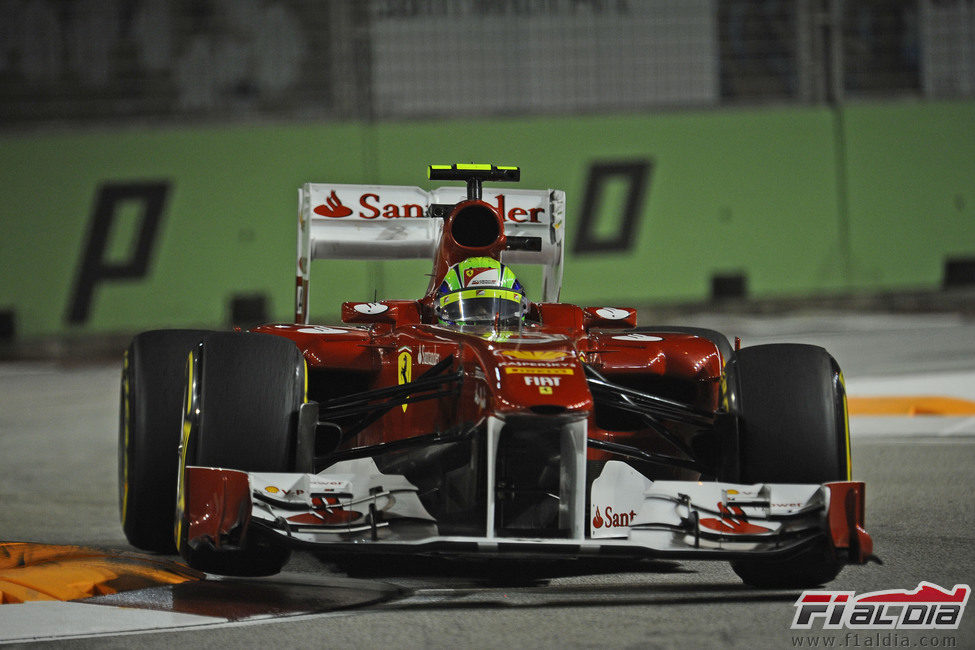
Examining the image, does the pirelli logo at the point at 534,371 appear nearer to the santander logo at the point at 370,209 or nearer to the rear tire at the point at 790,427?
the rear tire at the point at 790,427

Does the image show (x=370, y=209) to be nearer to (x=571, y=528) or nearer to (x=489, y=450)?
(x=489, y=450)

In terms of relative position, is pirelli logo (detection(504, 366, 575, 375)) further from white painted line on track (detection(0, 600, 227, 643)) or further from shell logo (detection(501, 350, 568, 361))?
white painted line on track (detection(0, 600, 227, 643))

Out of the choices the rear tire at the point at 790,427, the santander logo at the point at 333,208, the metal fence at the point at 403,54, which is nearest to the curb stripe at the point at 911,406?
the santander logo at the point at 333,208

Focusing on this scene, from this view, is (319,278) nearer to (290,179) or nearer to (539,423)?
(290,179)

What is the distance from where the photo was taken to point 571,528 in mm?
5188

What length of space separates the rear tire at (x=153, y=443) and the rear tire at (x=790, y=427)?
96.9 inches

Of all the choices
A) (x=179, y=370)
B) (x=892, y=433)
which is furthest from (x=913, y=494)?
(x=179, y=370)

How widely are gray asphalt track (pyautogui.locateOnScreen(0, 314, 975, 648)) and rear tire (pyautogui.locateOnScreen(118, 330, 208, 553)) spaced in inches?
12.7

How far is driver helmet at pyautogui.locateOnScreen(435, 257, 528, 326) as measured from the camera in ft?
21.7

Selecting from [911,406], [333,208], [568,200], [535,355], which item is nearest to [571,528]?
[535,355]

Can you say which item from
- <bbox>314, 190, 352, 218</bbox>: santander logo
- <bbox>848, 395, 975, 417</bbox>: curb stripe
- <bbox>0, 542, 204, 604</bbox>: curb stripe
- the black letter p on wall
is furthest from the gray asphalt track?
the black letter p on wall

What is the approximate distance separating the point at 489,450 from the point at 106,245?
1456 centimetres

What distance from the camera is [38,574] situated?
559cm

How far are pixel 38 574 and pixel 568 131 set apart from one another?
14.7m
